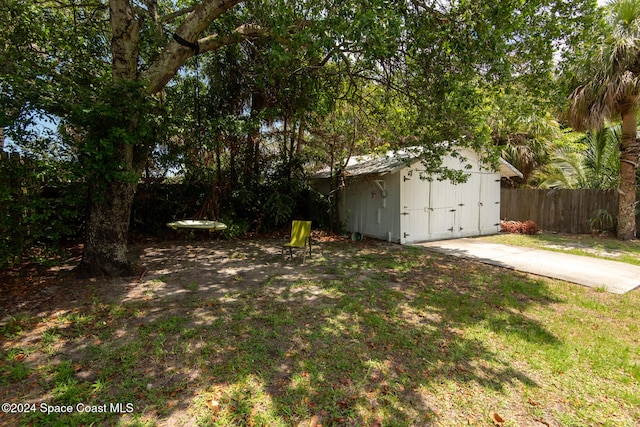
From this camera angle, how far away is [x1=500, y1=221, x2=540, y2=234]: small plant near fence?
1092cm

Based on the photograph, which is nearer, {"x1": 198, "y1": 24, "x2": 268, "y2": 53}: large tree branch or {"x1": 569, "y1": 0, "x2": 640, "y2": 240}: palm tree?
{"x1": 198, "y1": 24, "x2": 268, "y2": 53}: large tree branch

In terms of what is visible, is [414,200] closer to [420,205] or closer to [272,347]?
[420,205]

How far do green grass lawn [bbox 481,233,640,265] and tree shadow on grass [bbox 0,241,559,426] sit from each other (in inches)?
144

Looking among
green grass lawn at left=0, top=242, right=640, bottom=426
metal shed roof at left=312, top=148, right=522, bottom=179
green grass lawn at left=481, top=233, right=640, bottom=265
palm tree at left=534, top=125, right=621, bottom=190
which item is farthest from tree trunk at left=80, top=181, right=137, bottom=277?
palm tree at left=534, top=125, right=621, bottom=190

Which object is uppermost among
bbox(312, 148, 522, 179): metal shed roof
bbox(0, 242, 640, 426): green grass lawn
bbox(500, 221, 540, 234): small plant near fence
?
bbox(312, 148, 522, 179): metal shed roof

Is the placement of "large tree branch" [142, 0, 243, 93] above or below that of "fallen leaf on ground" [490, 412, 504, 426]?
above

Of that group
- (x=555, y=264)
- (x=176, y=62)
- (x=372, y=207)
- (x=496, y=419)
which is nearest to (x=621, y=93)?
(x=555, y=264)

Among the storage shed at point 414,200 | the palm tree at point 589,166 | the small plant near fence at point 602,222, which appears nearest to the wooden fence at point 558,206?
the small plant near fence at point 602,222

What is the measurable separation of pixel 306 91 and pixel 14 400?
24.6 ft

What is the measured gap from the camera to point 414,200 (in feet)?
29.8

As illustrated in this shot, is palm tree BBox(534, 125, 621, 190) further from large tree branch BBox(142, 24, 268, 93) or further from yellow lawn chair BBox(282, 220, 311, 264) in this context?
large tree branch BBox(142, 24, 268, 93)

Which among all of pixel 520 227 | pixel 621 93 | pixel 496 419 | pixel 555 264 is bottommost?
pixel 496 419

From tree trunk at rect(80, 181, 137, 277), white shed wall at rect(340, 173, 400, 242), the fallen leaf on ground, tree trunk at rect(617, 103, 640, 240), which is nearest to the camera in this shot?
the fallen leaf on ground

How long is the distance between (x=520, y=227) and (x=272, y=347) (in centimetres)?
1108
